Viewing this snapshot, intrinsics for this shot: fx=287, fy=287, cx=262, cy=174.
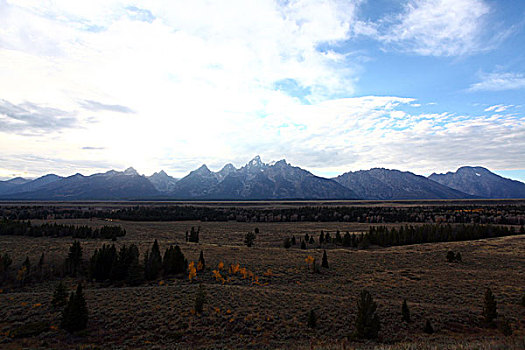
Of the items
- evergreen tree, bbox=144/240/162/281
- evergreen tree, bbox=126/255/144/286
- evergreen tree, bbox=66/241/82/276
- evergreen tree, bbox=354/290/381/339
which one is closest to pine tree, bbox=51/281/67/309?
evergreen tree, bbox=126/255/144/286

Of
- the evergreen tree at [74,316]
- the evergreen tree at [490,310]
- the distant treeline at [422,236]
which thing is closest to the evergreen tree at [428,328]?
the evergreen tree at [490,310]

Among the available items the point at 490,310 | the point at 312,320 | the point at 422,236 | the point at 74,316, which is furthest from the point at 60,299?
the point at 422,236

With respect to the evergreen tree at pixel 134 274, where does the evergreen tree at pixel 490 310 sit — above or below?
above

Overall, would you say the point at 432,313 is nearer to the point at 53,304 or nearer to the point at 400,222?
the point at 53,304

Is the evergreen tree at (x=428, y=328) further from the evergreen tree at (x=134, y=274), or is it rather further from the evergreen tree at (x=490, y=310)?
the evergreen tree at (x=134, y=274)

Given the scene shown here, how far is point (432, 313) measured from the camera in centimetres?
2138

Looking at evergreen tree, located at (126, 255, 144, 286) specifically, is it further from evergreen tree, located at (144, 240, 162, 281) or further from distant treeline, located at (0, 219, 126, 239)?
distant treeline, located at (0, 219, 126, 239)

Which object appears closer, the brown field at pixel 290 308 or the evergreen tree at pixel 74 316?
the brown field at pixel 290 308

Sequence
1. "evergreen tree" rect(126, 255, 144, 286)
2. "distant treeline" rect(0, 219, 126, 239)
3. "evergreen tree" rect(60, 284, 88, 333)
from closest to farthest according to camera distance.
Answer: "evergreen tree" rect(60, 284, 88, 333) → "evergreen tree" rect(126, 255, 144, 286) → "distant treeline" rect(0, 219, 126, 239)

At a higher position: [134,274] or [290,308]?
[290,308]

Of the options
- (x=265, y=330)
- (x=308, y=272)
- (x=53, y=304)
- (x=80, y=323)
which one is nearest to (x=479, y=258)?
(x=308, y=272)

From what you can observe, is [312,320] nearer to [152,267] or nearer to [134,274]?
[152,267]

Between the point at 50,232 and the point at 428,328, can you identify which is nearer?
the point at 428,328

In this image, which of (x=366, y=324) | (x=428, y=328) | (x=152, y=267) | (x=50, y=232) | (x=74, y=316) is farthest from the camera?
(x=50, y=232)
